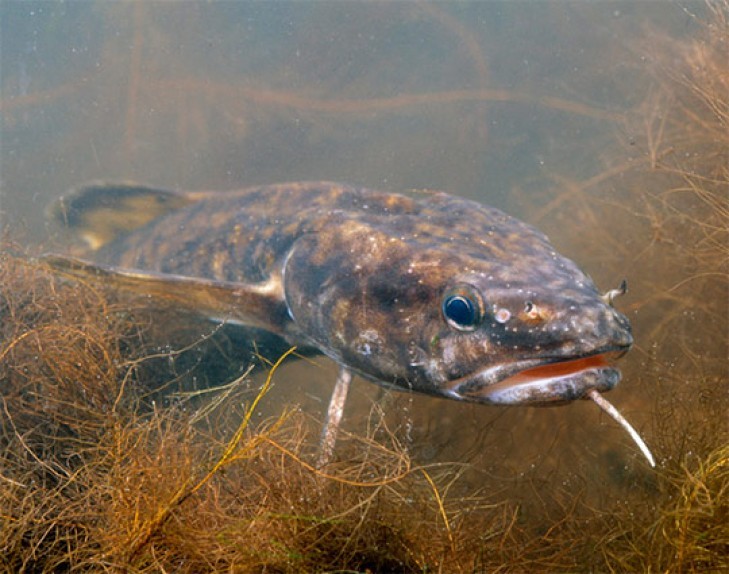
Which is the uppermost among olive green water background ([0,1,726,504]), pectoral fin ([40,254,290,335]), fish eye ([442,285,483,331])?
fish eye ([442,285,483,331])

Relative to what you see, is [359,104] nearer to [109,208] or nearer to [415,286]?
[109,208]

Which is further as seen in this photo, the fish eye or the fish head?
the fish eye

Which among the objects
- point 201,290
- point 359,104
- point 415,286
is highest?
point 415,286

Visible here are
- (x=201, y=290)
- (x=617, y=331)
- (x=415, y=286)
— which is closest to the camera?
(x=617, y=331)

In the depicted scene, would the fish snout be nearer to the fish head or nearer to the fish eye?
the fish head

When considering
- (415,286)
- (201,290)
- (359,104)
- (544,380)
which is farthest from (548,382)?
(359,104)

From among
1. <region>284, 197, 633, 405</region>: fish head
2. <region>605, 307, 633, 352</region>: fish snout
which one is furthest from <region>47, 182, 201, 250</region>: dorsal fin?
<region>605, 307, 633, 352</region>: fish snout
